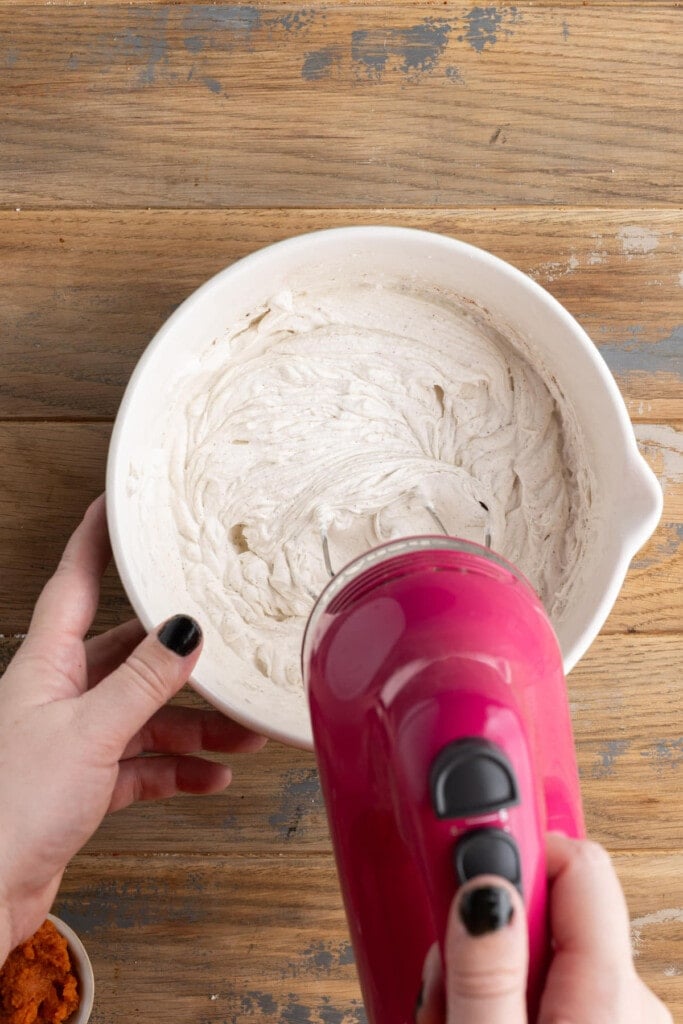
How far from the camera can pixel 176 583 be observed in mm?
817

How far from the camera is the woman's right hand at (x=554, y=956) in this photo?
0.43m

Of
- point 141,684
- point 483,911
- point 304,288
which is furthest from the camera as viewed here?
point 304,288

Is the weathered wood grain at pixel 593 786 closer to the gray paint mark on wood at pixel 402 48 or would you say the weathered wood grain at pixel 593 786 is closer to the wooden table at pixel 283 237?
the wooden table at pixel 283 237

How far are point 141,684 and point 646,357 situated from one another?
0.63m

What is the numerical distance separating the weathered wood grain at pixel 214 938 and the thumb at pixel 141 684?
0.32 m

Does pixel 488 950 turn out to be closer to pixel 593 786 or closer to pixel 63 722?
pixel 63 722

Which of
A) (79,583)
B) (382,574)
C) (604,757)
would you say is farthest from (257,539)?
(604,757)

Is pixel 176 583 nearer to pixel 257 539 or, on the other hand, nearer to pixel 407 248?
pixel 257 539

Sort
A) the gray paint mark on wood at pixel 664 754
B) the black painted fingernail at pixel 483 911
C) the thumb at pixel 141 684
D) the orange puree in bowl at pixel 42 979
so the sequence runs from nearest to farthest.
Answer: the black painted fingernail at pixel 483 911
the thumb at pixel 141 684
the orange puree in bowl at pixel 42 979
the gray paint mark on wood at pixel 664 754

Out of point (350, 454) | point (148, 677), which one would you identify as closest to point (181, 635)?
point (148, 677)

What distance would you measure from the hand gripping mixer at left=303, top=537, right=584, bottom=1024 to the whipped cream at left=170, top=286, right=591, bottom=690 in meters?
0.27

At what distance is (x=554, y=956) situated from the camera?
19.7 inches

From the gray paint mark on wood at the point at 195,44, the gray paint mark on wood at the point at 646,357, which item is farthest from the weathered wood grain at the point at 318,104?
the gray paint mark on wood at the point at 646,357

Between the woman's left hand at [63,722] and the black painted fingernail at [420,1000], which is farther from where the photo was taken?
the woman's left hand at [63,722]
